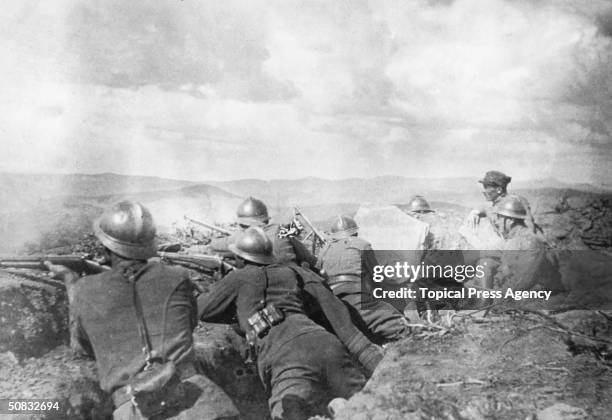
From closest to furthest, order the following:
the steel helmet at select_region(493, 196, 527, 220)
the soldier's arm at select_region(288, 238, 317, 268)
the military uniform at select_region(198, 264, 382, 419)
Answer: the military uniform at select_region(198, 264, 382, 419) → the soldier's arm at select_region(288, 238, 317, 268) → the steel helmet at select_region(493, 196, 527, 220)

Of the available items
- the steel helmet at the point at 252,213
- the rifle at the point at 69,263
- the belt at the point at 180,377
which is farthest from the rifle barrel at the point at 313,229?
the belt at the point at 180,377

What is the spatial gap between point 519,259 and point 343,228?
2284 millimetres

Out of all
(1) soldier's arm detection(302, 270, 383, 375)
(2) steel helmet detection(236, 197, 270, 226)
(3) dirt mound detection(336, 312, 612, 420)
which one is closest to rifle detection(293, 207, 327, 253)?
(2) steel helmet detection(236, 197, 270, 226)

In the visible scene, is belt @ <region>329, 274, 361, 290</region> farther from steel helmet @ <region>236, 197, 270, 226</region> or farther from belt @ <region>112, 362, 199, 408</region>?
belt @ <region>112, 362, 199, 408</region>

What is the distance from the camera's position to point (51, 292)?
420cm

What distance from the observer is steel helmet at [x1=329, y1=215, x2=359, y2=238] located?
6.63m

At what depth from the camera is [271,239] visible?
6.02m

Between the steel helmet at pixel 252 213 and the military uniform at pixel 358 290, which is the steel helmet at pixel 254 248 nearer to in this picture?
the military uniform at pixel 358 290

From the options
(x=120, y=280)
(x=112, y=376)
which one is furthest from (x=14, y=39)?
(x=112, y=376)

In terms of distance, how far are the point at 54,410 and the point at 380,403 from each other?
2.30 meters

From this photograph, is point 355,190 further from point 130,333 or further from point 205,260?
point 130,333

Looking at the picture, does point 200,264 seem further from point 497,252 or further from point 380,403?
point 497,252

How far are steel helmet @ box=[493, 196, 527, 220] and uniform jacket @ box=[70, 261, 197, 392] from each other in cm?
526

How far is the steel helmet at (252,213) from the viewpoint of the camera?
7.49m
